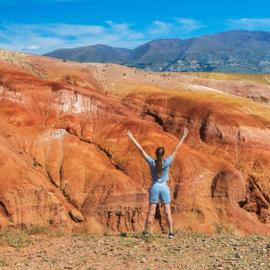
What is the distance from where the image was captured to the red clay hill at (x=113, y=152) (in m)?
44.5

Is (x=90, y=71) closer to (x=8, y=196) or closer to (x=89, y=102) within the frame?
(x=89, y=102)

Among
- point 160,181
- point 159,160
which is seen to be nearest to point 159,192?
point 160,181

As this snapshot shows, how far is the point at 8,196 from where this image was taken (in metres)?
40.5

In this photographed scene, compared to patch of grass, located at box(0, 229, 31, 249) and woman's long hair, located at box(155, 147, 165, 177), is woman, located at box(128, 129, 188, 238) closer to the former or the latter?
woman's long hair, located at box(155, 147, 165, 177)

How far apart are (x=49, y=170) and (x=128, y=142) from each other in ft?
26.4

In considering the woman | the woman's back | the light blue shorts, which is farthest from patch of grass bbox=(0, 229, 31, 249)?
the woman's back

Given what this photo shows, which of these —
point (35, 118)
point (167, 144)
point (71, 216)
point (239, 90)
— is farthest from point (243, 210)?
point (239, 90)

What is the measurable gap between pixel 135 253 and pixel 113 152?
3827 centimetres

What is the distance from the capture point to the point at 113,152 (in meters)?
51.7

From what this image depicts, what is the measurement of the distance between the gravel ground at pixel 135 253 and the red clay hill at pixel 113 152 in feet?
82.0

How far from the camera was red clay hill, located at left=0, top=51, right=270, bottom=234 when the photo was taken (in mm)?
44469

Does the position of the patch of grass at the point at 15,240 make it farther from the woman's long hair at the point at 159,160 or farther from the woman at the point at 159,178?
the woman's long hair at the point at 159,160

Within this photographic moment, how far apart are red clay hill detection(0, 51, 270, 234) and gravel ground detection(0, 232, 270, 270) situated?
2500 centimetres

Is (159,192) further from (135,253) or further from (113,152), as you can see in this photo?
(113,152)
